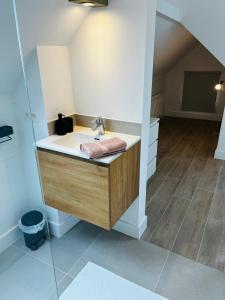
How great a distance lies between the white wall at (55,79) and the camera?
5.40 ft

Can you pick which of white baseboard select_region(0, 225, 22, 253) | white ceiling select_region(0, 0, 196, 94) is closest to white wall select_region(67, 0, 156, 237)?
white ceiling select_region(0, 0, 196, 94)

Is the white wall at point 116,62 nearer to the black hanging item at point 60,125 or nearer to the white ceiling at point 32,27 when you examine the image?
the white ceiling at point 32,27

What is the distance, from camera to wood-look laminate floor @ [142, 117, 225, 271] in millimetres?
1995

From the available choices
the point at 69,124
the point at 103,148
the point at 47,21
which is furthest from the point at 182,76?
the point at 103,148

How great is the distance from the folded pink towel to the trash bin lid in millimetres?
892

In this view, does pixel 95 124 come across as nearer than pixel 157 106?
Yes

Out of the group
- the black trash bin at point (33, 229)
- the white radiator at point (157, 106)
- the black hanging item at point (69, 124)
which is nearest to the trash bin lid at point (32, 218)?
the black trash bin at point (33, 229)

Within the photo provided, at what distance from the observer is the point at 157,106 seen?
5445 millimetres

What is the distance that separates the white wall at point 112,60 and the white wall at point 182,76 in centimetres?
425

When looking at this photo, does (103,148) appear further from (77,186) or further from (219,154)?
(219,154)

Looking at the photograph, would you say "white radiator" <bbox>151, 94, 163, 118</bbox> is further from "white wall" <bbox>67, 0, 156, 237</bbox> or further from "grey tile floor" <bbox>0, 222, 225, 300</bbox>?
"grey tile floor" <bbox>0, 222, 225, 300</bbox>

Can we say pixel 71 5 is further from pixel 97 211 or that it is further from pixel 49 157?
pixel 97 211

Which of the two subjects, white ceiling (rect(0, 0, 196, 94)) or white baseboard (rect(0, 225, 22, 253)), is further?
white baseboard (rect(0, 225, 22, 253))

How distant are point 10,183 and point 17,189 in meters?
0.10
